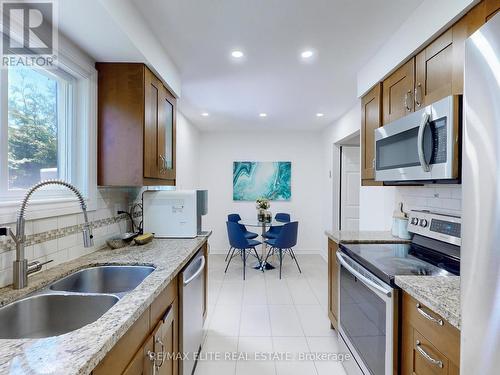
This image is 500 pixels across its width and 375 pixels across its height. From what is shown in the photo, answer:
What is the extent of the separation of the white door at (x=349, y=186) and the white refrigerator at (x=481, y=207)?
12.5ft

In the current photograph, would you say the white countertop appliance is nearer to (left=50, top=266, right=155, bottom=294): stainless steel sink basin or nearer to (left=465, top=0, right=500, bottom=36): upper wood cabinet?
(left=50, top=266, right=155, bottom=294): stainless steel sink basin

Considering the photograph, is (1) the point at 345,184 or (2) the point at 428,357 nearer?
(2) the point at 428,357

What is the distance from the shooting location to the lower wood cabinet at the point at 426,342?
3.02 feet

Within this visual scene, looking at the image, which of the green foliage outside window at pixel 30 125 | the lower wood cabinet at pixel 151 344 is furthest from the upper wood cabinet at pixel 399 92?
the green foliage outside window at pixel 30 125

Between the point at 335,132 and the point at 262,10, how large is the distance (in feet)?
9.59

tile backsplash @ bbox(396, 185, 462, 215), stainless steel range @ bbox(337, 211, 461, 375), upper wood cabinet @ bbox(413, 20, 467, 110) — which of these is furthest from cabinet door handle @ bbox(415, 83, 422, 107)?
stainless steel range @ bbox(337, 211, 461, 375)

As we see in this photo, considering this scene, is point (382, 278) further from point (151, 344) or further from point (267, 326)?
point (267, 326)

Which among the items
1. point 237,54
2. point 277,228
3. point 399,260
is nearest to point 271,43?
point 237,54

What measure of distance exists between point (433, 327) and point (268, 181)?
13.3 feet

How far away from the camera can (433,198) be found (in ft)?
6.27

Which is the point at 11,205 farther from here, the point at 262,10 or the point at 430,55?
the point at 430,55

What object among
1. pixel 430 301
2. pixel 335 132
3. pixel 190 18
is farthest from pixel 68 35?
pixel 335 132

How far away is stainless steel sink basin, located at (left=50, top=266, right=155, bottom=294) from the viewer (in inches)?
56.4

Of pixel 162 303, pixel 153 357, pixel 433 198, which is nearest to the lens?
pixel 153 357
